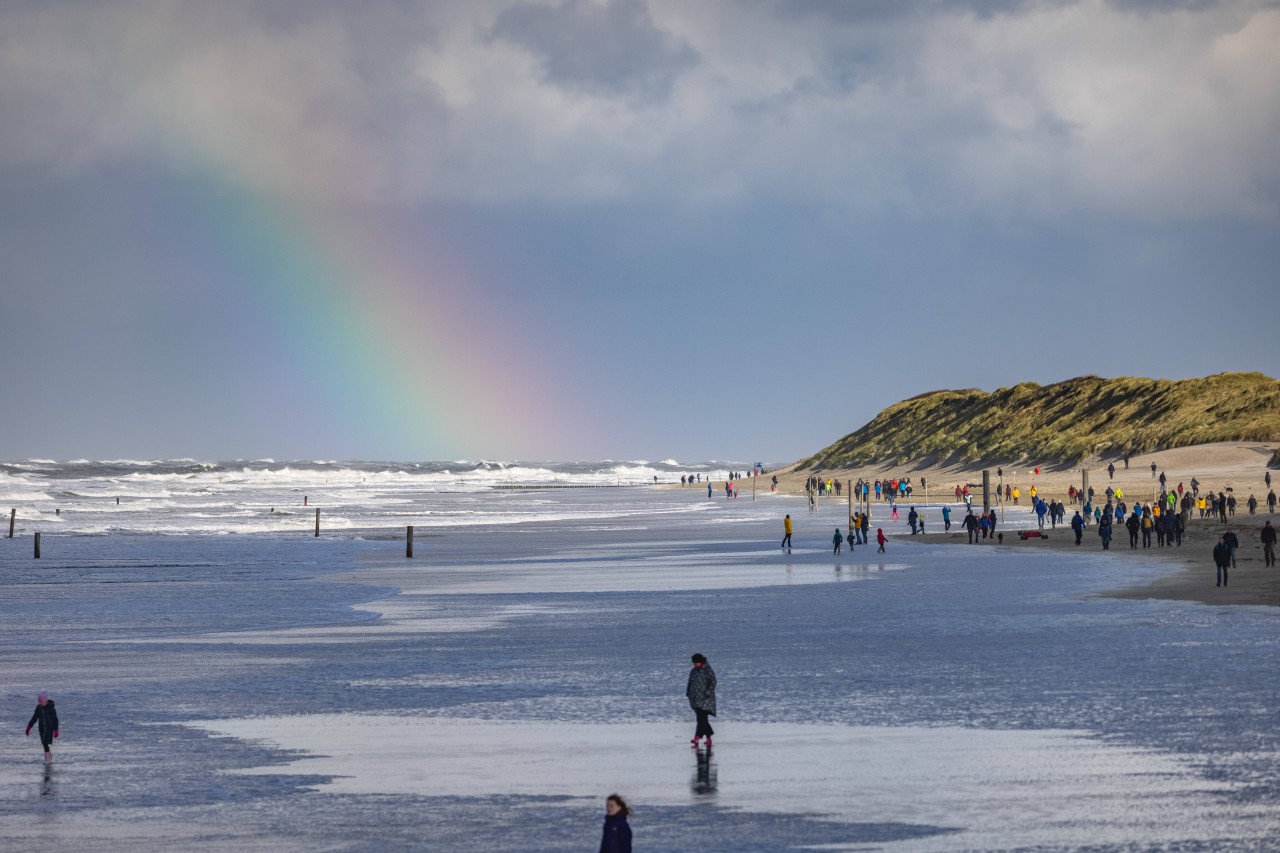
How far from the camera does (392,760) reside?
55.6ft

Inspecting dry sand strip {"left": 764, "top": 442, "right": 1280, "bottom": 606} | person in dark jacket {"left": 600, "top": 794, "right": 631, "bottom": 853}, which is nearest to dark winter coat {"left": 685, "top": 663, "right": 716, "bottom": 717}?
person in dark jacket {"left": 600, "top": 794, "right": 631, "bottom": 853}

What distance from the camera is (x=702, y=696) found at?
56.5ft

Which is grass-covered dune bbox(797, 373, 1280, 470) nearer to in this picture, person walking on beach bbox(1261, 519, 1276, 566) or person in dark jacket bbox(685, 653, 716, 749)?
person walking on beach bbox(1261, 519, 1276, 566)

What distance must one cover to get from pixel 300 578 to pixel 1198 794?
34.7m

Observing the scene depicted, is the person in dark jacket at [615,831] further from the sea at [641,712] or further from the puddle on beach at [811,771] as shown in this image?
the puddle on beach at [811,771]

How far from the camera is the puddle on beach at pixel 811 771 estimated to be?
1376 centimetres

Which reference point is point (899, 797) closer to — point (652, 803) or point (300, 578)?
point (652, 803)

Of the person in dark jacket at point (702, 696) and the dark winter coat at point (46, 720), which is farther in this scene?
the person in dark jacket at point (702, 696)

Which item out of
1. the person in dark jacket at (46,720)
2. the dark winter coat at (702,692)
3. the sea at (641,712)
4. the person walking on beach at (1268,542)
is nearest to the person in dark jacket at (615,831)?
the sea at (641,712)

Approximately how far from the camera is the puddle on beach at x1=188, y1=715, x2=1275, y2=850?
45.1ft

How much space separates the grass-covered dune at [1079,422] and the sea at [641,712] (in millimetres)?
88752

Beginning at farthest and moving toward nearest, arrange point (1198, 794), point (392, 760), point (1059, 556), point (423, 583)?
point (1059, 556)
point (423, 583)
point (392, 760)
point (1198, 794)

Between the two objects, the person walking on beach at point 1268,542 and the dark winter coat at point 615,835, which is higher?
the person walking on beach at point 1268,542

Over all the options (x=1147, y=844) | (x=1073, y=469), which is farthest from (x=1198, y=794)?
(x=1073, y=469)
